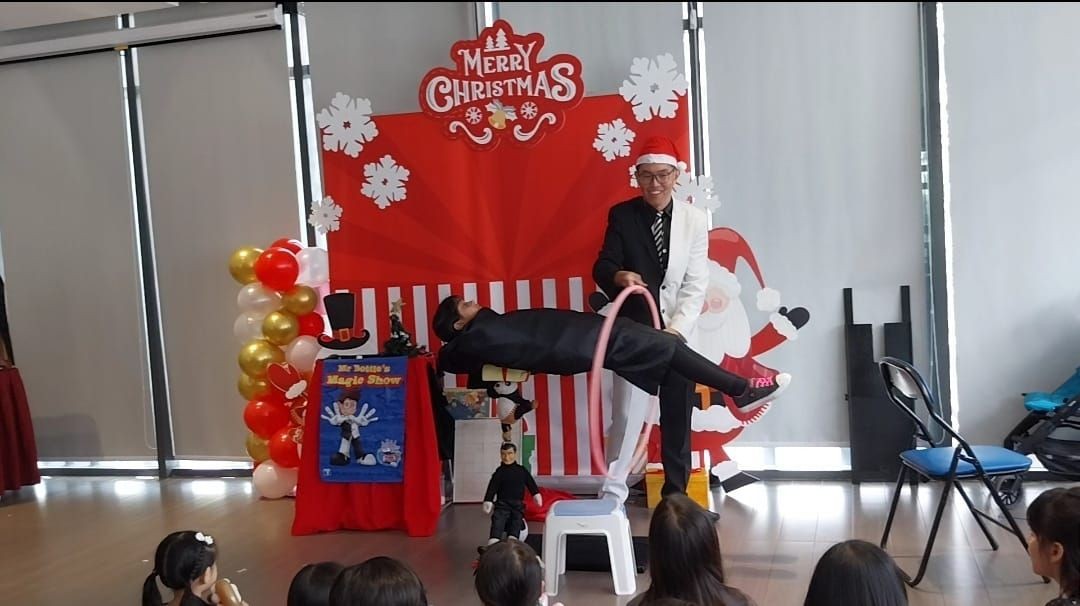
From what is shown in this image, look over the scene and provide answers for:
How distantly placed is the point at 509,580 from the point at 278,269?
148 inches

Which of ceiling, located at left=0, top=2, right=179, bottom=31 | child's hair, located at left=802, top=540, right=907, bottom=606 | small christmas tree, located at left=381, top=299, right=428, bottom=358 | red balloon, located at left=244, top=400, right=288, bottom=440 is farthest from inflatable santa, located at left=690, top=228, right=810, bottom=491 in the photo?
→ ceiling, located at left=0, top=2, right=179, bottom=31

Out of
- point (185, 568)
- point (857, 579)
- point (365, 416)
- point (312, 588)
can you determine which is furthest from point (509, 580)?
point (365, 416)

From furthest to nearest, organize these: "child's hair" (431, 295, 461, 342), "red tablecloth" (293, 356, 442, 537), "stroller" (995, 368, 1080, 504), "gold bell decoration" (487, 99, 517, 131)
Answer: "gold bell decoration" (487, 99, 517, 131)
"red tablecloth" (293, 356, 442, 537)
"stroller" (995, 368, 1080, 504)
"child's hair" (431, 295, 461, 342)

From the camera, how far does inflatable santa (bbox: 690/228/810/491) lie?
541cm

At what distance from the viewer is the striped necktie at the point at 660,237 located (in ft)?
16.3

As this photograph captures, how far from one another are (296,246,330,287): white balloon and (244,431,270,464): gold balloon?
1.07m

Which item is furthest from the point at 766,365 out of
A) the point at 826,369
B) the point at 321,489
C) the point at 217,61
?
the point at 217,61

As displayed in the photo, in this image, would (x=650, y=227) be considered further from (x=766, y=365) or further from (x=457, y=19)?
(x=457, y=19)

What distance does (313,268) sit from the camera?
586cm

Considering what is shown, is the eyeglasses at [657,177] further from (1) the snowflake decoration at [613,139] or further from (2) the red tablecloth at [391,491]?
(2) the red tablecloth at [391,491]

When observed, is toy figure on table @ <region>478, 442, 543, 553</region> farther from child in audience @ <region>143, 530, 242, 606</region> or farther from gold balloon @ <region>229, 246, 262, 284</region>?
gold balloon @ <region>229, 246, 262, 284</region>

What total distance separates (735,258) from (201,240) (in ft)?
12.4

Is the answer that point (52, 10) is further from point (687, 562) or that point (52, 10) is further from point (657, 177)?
point (687, 562)

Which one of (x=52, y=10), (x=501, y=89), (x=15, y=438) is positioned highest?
(x=52, y=10)
